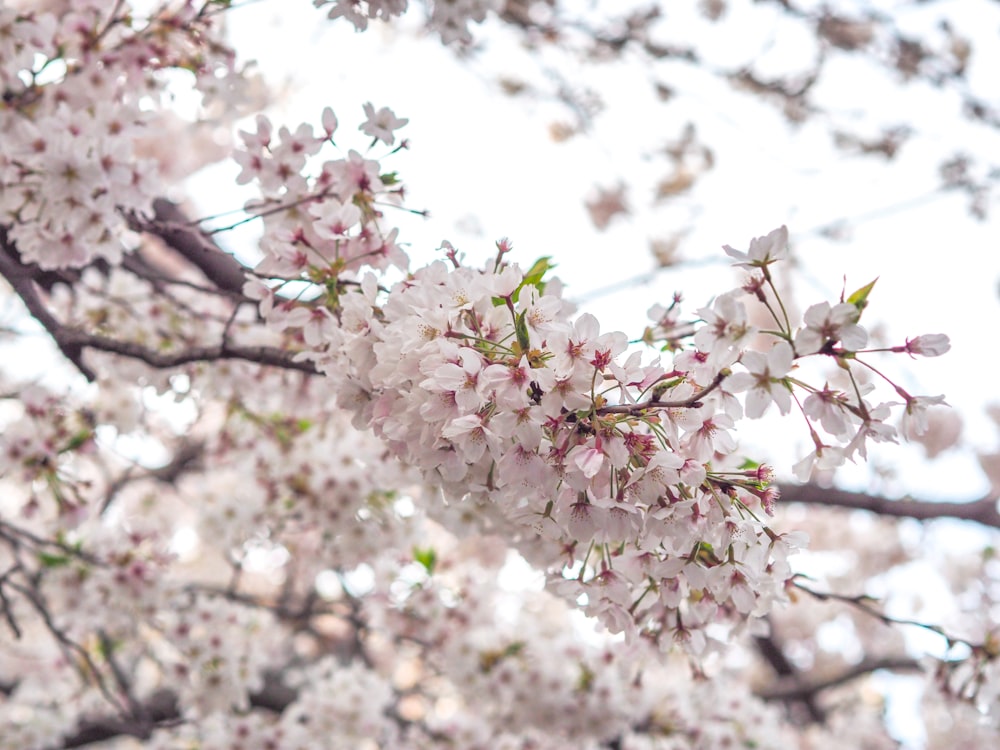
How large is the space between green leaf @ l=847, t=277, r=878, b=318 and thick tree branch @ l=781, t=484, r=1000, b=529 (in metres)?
2.14

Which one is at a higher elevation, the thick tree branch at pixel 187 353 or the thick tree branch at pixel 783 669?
the thick tree branch at pixel 187 353

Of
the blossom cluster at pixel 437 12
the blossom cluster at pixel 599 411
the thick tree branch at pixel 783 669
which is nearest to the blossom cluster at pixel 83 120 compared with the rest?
the blossom cluster at pixel 437 12

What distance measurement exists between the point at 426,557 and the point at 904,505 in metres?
1.89

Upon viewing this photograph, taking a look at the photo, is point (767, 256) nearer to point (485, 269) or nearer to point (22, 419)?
point (485, 269)

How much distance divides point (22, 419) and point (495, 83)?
378 cm

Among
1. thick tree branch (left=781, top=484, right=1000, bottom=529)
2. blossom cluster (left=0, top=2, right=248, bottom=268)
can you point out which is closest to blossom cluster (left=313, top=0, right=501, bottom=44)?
blossom cluster (left=0, top=2, right=248, bottom=268)

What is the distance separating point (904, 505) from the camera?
10.5ft

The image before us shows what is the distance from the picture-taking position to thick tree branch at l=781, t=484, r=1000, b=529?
3.19m

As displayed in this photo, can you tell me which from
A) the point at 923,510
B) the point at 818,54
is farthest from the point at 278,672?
the point at 818,54

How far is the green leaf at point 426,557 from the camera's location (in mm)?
3205

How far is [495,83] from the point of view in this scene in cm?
546

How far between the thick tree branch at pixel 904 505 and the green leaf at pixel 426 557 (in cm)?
141

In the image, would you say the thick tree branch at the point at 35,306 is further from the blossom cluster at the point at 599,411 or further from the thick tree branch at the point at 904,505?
the thick tree branch at the point at 904,505

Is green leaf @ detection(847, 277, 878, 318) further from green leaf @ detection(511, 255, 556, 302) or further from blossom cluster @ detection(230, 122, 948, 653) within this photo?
green leaf @ detection(511, 255, 556, 302)
